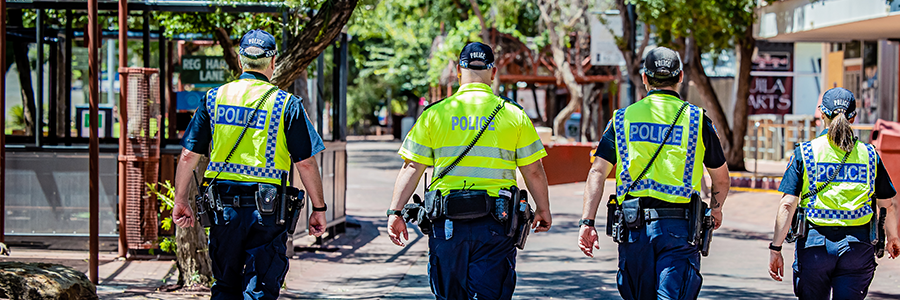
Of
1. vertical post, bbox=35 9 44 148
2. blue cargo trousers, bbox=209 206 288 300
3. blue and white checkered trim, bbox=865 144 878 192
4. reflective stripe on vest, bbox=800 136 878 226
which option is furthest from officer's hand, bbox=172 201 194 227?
vertical post, bbox=35 9 44 148

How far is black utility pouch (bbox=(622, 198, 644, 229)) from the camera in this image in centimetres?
448

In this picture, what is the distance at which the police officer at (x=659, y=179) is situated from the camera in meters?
4.44

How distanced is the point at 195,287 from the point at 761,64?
25.6m

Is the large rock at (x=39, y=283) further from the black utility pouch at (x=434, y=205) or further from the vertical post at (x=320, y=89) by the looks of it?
the vertical post at (x=320, y=89)

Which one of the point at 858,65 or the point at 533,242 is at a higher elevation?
the point at 858,65

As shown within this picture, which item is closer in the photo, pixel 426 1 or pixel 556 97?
pixel 426 1

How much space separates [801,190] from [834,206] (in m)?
0.19

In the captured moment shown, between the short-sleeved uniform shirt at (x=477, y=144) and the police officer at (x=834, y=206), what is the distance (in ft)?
4.65

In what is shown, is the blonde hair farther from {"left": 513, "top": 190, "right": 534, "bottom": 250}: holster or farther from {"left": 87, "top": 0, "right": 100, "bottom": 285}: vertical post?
{"left": 87, "top": 0, "right": 100, "bottom": 285}: vertical post

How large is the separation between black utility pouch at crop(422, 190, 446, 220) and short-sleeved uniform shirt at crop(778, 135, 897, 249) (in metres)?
1.79

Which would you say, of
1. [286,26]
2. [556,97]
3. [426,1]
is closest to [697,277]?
[286,26]

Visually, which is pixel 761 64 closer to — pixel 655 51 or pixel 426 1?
pixel 426 1

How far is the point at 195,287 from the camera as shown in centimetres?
A: 708

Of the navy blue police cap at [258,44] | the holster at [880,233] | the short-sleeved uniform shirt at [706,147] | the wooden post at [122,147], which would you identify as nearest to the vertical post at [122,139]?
the wooden post at [122,147]
